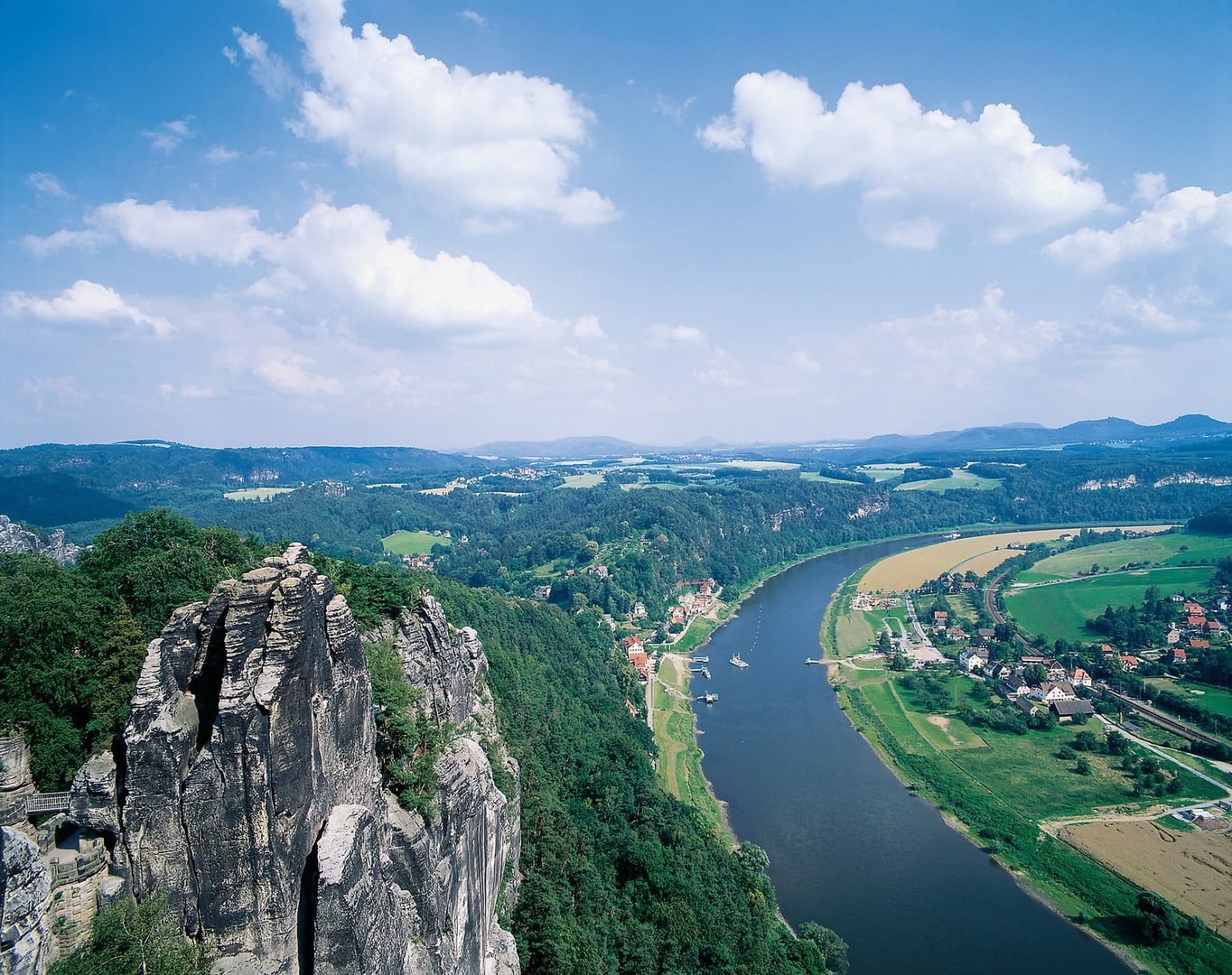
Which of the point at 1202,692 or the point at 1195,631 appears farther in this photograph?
the point at 1195,631

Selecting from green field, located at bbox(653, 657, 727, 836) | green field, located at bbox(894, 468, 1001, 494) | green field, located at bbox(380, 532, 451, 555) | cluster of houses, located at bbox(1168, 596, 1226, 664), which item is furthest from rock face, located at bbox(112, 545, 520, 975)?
green field, located at bbox(894, 468, 1001, 494)

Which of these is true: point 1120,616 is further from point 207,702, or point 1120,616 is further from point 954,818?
point 207,702

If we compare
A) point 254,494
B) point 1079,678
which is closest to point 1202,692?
point 1079,678

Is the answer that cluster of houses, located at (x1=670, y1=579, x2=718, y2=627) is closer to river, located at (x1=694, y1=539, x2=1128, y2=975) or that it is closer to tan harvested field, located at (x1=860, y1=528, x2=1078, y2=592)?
tan harvested field, located at (x1=860, y1=528, x2=1078, y2=592)

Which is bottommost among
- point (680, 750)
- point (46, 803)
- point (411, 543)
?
point (680, 750)

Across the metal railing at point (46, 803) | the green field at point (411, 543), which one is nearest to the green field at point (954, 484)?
the green field at point (411, 543)

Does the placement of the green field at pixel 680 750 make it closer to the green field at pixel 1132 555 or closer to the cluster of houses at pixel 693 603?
the cluster of houses at pixel 693 603

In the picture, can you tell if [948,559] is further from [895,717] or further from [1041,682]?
[895,717]
